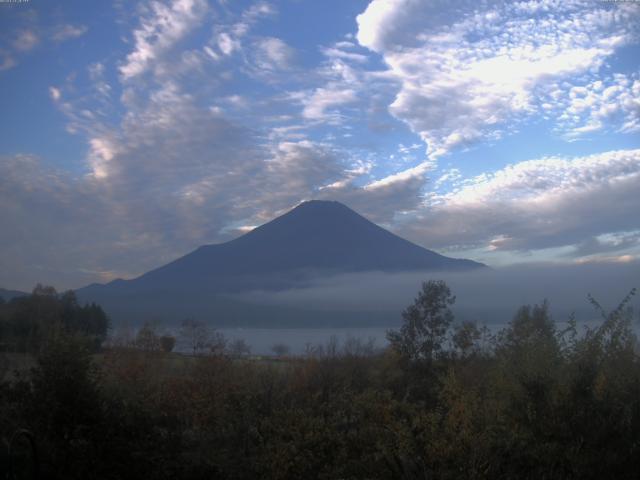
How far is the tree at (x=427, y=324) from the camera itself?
83.8 feet

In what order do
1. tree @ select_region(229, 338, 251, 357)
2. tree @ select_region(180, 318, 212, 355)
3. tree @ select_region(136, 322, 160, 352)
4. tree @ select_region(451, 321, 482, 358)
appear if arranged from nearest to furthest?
tree @ select_region(229, 338, 251, 357) < tree @ select_region(180, 318, 212, 355) < tree @ select_region(136, 322, 160, 352) < tree @ select_region(451, 321, 482, 358)

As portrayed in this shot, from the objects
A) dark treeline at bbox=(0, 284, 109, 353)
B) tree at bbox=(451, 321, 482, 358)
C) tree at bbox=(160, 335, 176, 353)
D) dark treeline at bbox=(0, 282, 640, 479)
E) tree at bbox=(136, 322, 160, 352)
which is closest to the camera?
dark treeline at bbox=(0, 282, 640, 479)

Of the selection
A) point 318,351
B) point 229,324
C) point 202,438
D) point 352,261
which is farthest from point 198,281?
point 202,438

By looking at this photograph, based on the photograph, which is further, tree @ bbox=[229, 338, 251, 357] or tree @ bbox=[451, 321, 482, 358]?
tree @ bbox=[451, 321, 482, 358]

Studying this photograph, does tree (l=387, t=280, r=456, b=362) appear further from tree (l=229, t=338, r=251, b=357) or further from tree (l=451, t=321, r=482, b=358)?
tree (l=229, t=338, r=251, b=357)

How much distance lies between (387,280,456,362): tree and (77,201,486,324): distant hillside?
67864mm

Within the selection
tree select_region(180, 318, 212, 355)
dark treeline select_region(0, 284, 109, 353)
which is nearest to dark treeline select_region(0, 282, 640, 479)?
tree select_region(180, 318, 212, 355)

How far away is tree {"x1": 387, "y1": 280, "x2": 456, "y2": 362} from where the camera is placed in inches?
1006

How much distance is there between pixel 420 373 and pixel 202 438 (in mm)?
14223

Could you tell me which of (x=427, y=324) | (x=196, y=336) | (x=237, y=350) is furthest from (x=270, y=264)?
(x=237, y=350)

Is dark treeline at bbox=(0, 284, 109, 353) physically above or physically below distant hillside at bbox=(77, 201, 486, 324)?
below

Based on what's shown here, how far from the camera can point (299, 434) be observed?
961 cm

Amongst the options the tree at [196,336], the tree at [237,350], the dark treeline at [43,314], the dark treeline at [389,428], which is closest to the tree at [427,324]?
the tree at [237,350]

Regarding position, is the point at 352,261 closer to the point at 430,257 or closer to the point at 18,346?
the point at 430,257
